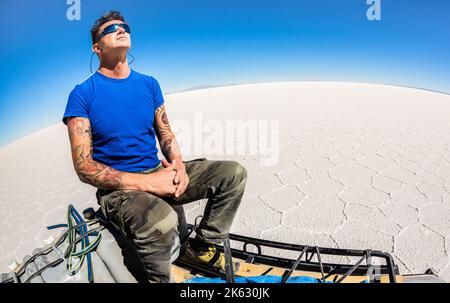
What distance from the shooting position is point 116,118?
1.46 meters

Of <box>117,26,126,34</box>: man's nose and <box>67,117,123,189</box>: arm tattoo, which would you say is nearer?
<box>67,117,123,189</box>: arm tattoo

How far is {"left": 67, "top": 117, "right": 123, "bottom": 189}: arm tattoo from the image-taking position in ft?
4.48

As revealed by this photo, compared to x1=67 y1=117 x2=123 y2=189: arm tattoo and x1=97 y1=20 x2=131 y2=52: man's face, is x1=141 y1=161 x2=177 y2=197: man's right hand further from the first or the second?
x1=97 y1=20 x2=131 y2=52: man's face

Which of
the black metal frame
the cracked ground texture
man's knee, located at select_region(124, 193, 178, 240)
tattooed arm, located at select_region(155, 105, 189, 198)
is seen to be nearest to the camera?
man's knee, located at select_region(124, 193, 178, 240)

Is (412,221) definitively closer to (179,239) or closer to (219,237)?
(219,237)

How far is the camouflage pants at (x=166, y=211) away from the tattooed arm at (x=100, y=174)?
0.05 m

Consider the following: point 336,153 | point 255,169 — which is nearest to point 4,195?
point 255,169

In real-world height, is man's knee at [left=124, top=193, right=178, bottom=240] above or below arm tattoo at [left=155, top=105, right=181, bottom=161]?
below

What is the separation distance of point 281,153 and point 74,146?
420 cm

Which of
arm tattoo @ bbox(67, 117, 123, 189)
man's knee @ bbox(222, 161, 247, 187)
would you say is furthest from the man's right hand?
man's knee @ bbox(222, 161, 247, 187)

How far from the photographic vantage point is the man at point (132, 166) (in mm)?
1254

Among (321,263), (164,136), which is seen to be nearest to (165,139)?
(164,136)

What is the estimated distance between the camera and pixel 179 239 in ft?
5.09

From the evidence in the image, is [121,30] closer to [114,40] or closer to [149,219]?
[114,40]
